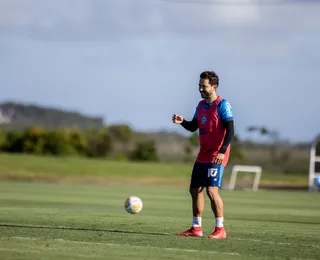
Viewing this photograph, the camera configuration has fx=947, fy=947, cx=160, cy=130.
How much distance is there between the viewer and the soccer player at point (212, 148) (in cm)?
1478

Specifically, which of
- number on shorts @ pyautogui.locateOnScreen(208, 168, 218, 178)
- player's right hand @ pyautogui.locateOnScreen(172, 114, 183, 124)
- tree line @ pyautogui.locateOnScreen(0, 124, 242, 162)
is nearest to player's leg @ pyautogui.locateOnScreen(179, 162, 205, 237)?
number on shorts @ pyautogui.locateOnScreen(208, 168, 218, 178)

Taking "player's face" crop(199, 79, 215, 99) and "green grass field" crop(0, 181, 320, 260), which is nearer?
"green grass field" crop(0, 181, 320, 260)

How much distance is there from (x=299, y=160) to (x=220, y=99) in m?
50.7

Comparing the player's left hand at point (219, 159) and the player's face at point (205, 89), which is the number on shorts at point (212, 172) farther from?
the player's face at point (205, 89)

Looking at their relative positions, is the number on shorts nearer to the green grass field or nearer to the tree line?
the green grass field

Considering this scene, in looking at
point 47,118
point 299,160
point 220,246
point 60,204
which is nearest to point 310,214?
point 60,204

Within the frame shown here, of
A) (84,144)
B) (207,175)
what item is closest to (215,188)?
(207,175)

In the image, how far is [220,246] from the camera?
1342 cm

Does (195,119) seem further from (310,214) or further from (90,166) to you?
(90,166)

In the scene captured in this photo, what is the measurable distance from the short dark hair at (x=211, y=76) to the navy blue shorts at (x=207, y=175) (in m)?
1.30

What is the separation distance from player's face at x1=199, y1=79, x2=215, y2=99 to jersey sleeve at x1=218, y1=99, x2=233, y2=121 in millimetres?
244

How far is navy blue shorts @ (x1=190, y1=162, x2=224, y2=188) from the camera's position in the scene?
14.8 metres

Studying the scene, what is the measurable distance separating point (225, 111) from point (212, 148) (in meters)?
0.63

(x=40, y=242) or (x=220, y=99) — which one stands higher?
(x=220, y=99)
